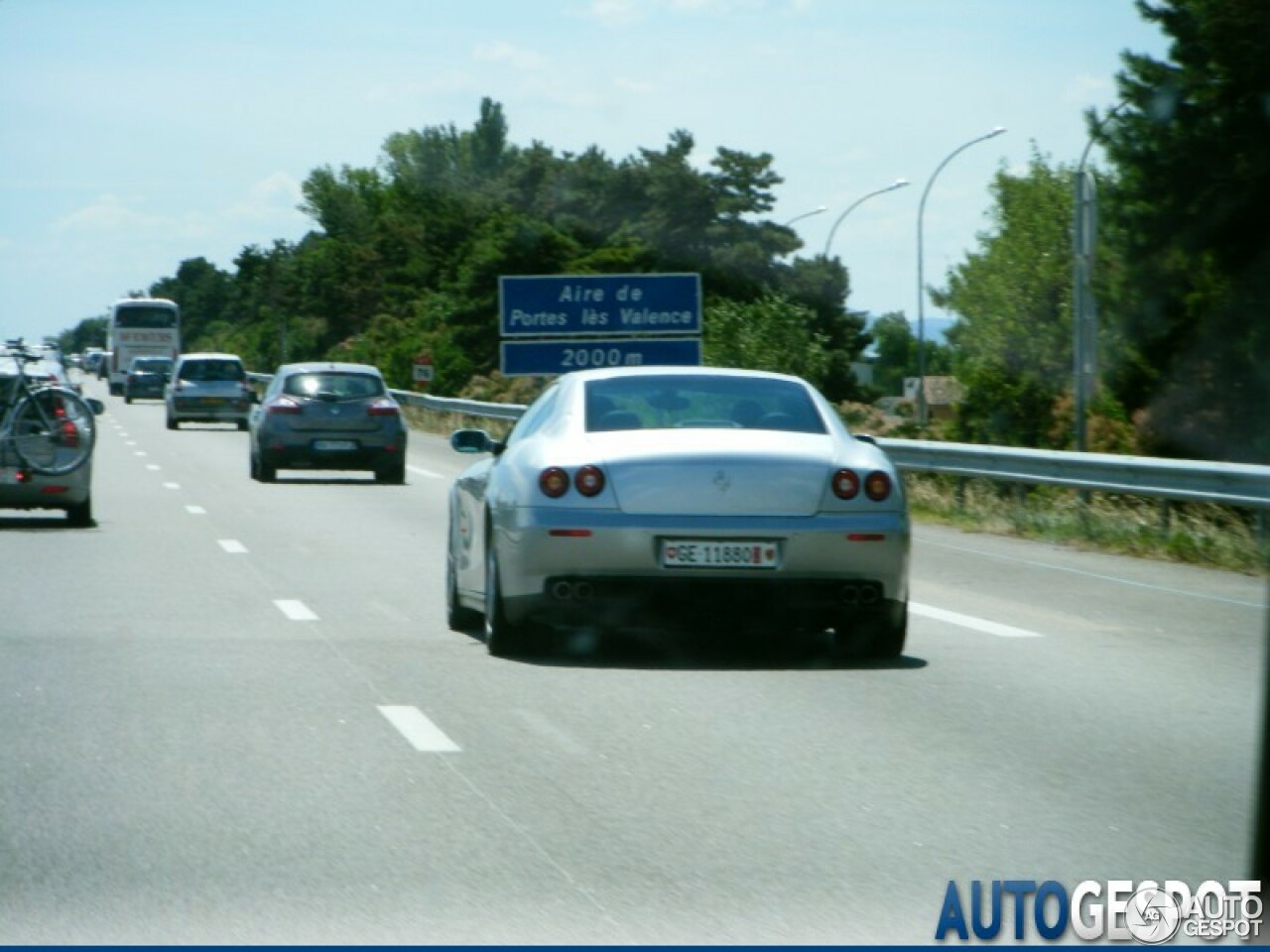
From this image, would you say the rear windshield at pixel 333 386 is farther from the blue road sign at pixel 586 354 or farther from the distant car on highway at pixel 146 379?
the distant car on highway at pixel 146 379

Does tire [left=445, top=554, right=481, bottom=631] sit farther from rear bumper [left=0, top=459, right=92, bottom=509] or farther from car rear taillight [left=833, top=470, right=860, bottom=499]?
rear bumper [left=0, top=459, right=92, bottom=509]

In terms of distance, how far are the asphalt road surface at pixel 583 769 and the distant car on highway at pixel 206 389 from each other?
3554 centimetres

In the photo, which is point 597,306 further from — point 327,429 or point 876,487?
point 876,487

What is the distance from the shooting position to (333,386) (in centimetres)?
3056

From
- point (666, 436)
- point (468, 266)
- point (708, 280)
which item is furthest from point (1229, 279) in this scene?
point (708, 280)

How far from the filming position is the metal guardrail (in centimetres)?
1716

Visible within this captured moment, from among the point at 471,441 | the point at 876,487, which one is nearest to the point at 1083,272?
the point at 471,441

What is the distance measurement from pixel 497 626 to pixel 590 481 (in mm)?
1027

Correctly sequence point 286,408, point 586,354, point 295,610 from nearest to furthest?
point 295,610 < point 286,408 < point 586,354

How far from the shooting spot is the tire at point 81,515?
21438 millimetres

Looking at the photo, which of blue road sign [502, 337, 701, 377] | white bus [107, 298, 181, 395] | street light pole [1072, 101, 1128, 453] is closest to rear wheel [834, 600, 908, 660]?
street light pole [1072, 101, 1128, 453]

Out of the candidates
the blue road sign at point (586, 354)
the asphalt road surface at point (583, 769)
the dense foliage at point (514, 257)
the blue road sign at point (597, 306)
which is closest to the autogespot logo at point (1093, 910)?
the asphalt road surface at point (583, 769)

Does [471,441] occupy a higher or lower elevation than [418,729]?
higher

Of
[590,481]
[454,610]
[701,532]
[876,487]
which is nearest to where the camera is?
[701,532]
